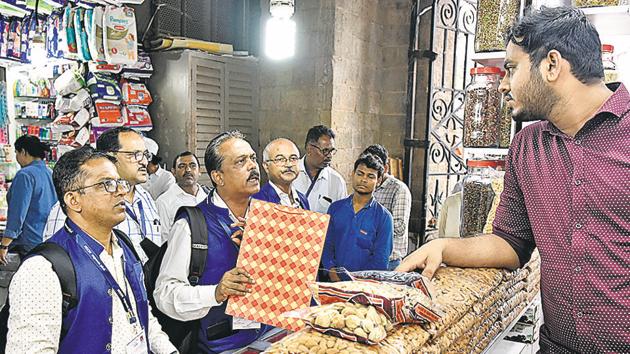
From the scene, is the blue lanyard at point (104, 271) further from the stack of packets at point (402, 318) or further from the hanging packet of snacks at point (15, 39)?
the hanging packet of snacks at point (15, 39)

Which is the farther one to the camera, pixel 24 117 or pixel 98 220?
pixel 24 117

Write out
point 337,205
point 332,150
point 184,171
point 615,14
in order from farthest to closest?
point 184,171 → point 332,150 → point 337,205 → point 615,14

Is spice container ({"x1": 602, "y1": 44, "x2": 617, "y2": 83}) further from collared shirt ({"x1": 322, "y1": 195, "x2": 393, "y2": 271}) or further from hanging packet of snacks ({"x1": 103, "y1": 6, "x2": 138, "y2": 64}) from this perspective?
hanging packet of snacks ({"x1": 103, "y1": 6, "x2": 138, "y2": 64})

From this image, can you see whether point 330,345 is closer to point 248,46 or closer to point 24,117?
point 248,46

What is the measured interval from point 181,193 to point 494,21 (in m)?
2.86

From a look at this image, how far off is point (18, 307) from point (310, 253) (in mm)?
905

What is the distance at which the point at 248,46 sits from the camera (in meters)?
5.99

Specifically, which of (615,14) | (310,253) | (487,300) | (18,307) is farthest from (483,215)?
(18,307)

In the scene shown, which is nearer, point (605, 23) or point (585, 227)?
point (585, 227)

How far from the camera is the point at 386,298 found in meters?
1.01

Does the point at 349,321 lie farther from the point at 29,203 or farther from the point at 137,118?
the point at 137,118

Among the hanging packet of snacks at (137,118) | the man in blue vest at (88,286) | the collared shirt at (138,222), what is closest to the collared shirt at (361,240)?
the collared shirt at (138,222)

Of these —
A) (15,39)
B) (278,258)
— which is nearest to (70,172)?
(278,258)

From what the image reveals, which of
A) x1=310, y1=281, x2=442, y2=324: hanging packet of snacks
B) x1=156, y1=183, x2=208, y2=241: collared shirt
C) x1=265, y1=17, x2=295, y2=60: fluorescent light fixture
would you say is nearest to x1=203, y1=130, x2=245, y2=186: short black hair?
x1=310, y1=281, x2=442, y2=324: hanging packet of snacks
